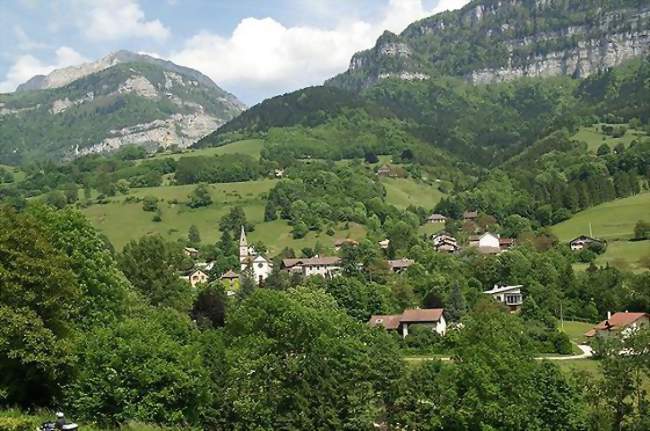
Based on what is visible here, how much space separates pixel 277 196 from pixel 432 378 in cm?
10649

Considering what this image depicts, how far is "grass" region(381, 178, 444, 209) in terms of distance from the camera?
160 m

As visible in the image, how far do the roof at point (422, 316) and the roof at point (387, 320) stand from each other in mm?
586

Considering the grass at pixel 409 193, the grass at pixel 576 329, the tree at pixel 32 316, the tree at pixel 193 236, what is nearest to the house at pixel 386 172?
the grass at pixel 409 193

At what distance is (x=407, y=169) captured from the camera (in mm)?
183125

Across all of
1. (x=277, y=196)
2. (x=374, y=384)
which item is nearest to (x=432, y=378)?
(x=374, y=384)

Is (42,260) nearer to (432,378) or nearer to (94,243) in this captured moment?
(94,243)

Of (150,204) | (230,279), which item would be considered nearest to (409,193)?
(150,204)

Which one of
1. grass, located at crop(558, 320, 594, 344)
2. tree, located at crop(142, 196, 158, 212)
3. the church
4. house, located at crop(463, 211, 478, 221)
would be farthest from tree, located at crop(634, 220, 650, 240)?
tree, located at crop(142, 196, 158, 212)

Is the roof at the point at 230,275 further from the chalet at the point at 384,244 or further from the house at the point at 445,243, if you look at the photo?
the house at the point at 445,243

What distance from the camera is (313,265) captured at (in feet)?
326

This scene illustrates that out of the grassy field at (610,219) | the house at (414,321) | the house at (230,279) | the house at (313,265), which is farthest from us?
the grassy field at (610,219)

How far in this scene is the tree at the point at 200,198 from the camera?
143000 millimetres

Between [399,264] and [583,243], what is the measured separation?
2550 centimetres

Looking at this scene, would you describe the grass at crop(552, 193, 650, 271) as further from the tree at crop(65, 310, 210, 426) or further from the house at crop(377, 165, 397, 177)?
the tree at crop(65, 310, 210, 426)
